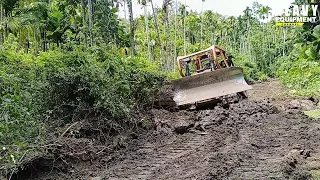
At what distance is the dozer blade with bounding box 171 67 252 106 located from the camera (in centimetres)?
1182

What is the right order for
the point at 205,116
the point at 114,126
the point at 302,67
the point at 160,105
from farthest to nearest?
the point at 302,67 → the point at 160,105 → the point at 205,116 → the point at 114,126

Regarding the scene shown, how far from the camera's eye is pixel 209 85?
39.2ft

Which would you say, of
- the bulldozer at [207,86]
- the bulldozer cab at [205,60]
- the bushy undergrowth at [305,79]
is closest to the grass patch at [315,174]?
the bulldozer at [207,86]

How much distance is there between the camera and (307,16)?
388 cm

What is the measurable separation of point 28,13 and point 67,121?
1056 centimetres

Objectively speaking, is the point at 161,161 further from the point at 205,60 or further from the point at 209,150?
the point at 205,60

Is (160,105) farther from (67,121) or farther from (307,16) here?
(307,16)

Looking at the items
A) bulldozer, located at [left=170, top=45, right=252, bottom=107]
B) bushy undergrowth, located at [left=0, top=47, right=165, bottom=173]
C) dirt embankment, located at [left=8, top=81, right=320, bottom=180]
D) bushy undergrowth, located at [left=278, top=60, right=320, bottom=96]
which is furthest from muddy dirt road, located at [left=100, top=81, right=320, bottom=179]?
bushy undergrowth, located at [left=278, top=60, right=320, bottom=96]

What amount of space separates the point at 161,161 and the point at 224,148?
1.31m

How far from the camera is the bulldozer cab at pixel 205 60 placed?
12953mm

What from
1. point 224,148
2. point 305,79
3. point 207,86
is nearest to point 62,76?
point 224,148

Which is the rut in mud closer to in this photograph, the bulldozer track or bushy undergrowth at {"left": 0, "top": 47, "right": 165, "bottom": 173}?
the bulldozer track

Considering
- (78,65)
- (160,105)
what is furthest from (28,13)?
(78,65)

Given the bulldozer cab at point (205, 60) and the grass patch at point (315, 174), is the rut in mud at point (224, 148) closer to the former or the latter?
the grass patch at point (315, 174)
